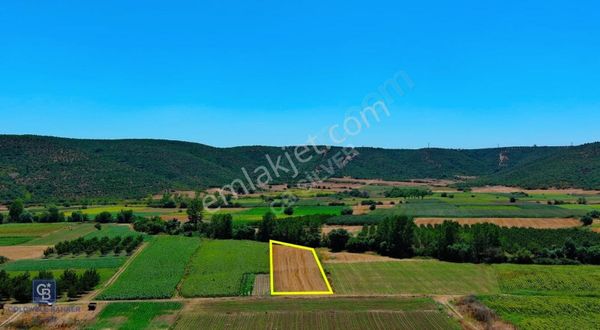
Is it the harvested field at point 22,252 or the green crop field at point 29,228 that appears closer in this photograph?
the harvested field at point 22,252

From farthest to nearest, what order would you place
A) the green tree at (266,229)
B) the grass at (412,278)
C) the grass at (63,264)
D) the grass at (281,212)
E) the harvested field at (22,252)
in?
1. the grass at (281,212)
2. the green tree at (266,229)
3. the harvested field at (22,252)
4. the grass at (63,264)
5. the grass at (412,278)

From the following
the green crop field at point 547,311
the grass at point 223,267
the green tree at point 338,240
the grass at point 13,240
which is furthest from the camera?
the grass at point 13,240

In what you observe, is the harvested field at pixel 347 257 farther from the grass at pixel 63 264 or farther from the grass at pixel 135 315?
the grass at pixel 63 264

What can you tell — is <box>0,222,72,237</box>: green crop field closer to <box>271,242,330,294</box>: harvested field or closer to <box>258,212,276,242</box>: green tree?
<box>258,212,276,242</box>: green tree

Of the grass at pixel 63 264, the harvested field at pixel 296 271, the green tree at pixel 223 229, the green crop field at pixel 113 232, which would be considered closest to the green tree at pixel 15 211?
the green crop field at pixel 113 232

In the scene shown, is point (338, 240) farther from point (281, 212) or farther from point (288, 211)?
point (281, 212)

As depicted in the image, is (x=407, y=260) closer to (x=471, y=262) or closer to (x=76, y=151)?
(x=471, y=262)
